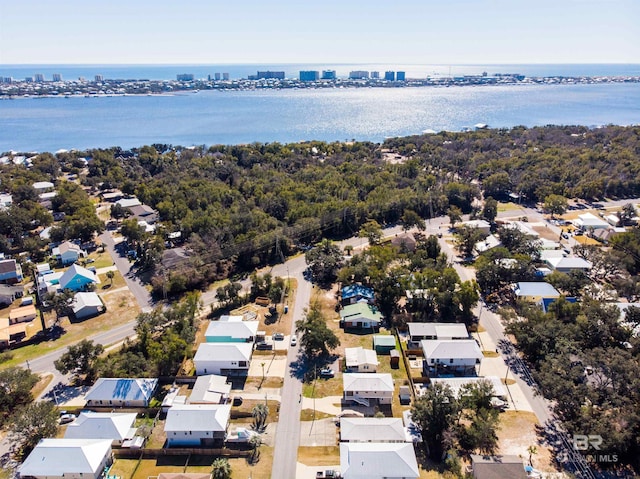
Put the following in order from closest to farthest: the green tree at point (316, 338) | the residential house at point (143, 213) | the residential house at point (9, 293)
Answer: the green tree at point (316, 338), the residential house at point (9, 293), the residential house at point (143, 213)

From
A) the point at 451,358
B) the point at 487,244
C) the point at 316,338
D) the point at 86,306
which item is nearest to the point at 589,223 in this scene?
the point at 487,244

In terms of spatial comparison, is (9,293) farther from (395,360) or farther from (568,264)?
(568,264)

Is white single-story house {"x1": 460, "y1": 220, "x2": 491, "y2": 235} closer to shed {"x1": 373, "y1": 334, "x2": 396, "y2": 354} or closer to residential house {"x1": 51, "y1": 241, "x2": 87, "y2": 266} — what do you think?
shed {"x1": 373, "y1": 334, "x2": 396, "y2": 354}

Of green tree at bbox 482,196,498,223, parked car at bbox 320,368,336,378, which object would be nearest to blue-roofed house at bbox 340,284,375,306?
parked car at bbox 320,368,336,378

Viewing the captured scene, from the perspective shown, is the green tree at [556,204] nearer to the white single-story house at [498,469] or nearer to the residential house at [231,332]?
the white single-story house at [498,469]

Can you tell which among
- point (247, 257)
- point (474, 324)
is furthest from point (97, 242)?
point (474, 324)

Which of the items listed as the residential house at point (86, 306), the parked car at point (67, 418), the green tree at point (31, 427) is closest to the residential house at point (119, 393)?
the parked car at point (67, 418)
